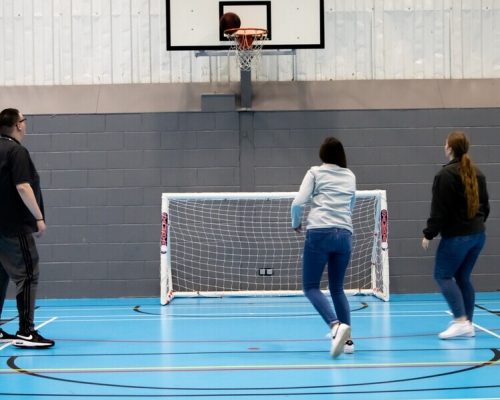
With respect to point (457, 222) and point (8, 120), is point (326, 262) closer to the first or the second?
point (457, 222)

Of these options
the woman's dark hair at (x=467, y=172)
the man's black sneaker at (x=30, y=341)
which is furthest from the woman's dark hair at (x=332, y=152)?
the man's black sneaker at (x=30, y=341)

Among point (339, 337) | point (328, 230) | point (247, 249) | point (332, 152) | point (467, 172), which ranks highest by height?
point (332, 152)

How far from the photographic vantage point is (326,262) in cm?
572

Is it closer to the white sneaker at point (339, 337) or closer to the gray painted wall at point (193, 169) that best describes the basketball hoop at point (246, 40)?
the gray painted wall at point (193, 169)

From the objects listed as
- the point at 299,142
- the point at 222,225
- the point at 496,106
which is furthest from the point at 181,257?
the point at 496,106

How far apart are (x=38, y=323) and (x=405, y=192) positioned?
5295mm

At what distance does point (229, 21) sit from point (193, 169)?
2144 mm

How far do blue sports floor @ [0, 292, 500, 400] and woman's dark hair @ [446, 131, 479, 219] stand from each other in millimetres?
1181

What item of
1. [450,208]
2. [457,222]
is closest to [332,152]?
[450,208]

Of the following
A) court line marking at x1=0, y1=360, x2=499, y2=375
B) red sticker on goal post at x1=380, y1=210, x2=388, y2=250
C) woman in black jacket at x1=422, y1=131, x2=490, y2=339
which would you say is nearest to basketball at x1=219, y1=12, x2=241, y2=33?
red sticker on goal post at x1=380, y1=210, x2=388, y2=250

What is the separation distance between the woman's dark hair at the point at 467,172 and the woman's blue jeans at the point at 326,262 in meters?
1.20

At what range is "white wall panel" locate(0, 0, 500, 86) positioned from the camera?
34.9 ft

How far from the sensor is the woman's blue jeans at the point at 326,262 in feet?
18.5

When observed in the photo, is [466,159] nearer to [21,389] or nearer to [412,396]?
[412,396]
